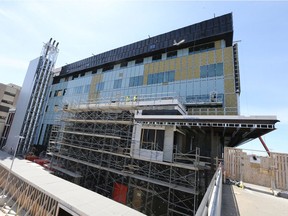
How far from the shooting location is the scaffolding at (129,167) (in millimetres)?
12398

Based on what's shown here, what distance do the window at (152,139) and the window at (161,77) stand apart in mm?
10255

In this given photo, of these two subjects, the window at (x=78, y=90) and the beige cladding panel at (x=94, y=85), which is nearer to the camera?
the beige cladding panel at (x=94, y=85)

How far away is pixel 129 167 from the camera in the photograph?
47.8ft

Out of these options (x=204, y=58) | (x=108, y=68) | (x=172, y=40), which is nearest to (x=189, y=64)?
(x=204, y=58)

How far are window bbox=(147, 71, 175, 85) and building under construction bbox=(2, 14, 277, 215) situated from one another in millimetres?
165

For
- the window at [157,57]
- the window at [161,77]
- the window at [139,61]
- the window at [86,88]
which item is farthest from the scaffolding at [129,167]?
the window at [139,61]

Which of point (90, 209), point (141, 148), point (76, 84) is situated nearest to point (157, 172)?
point (141, 148)

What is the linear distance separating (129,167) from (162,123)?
5256 mm

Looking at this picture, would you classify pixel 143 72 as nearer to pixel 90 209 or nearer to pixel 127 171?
pixel 127 171

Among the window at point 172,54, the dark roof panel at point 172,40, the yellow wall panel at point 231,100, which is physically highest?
the dark roof panel at point 172,40

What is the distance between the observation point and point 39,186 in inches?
403

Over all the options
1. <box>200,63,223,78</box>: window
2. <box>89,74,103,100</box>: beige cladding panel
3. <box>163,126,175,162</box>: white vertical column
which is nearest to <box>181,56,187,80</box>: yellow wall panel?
<box>200,63,223,78</box>: window

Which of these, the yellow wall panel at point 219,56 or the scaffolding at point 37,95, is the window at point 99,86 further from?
the yellow wall panel at point 219,56

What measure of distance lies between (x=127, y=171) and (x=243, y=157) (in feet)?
32.1
